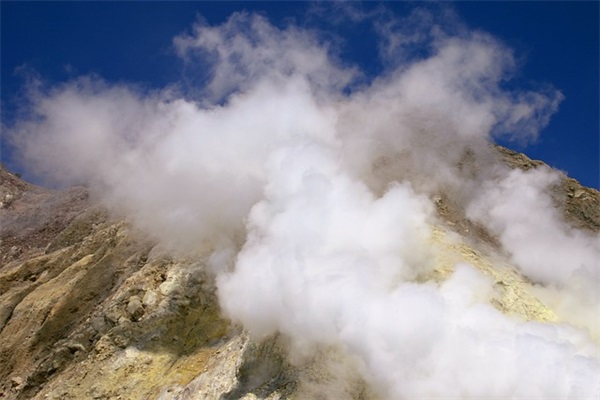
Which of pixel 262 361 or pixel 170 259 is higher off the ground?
pixel 170 259

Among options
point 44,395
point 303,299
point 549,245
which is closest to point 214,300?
point 303,299

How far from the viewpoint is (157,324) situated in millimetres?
16266

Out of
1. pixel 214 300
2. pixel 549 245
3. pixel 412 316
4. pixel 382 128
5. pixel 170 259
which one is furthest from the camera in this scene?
pixel 382 128

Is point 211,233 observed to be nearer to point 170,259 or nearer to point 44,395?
point 170,259

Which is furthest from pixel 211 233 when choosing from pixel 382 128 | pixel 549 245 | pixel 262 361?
pixel 549 245

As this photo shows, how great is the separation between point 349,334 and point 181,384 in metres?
4.13

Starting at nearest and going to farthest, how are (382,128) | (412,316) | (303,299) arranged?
(412,316), (303,299), (382,128)

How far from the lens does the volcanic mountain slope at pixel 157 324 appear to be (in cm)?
1333

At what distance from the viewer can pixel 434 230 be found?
17250mm

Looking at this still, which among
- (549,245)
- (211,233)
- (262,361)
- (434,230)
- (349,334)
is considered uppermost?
(549,245)

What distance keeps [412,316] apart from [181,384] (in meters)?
5.45

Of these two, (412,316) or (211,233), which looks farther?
(211,233)

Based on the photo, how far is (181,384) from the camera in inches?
568

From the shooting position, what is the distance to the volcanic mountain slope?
1333cm
